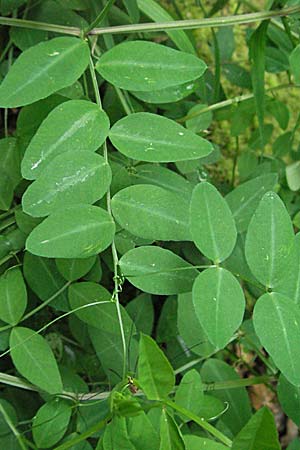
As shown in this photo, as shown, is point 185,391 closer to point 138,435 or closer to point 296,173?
point 138,435

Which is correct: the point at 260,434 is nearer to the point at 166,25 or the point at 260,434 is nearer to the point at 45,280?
the point at 45,280

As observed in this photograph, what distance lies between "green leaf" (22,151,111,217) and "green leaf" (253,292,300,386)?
0.21 meters

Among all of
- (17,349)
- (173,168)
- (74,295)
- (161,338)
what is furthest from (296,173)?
(17,349)

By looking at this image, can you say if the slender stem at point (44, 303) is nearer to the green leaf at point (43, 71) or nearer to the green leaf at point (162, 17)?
the green leaf at point (43, 71)

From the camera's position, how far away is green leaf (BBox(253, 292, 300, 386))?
0.71m

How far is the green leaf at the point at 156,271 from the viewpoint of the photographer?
0.76m

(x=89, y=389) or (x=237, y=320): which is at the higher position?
(x=237, y=320)

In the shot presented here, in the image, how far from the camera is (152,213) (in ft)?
2.57

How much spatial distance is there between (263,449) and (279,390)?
0.16 meters

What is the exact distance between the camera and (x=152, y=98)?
0.95m

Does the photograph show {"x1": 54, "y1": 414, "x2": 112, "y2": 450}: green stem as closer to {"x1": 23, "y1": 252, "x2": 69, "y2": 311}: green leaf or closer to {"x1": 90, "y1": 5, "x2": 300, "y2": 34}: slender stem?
{"x1": 23, "y1": 252, "x2": 69, "y2": 311}: green leaf

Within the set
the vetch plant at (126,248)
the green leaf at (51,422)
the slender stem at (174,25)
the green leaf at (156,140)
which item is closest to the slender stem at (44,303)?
the vetch plant at (126,248)

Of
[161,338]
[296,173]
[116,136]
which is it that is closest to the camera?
[116,136]

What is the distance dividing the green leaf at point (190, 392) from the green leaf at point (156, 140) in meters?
0.24
